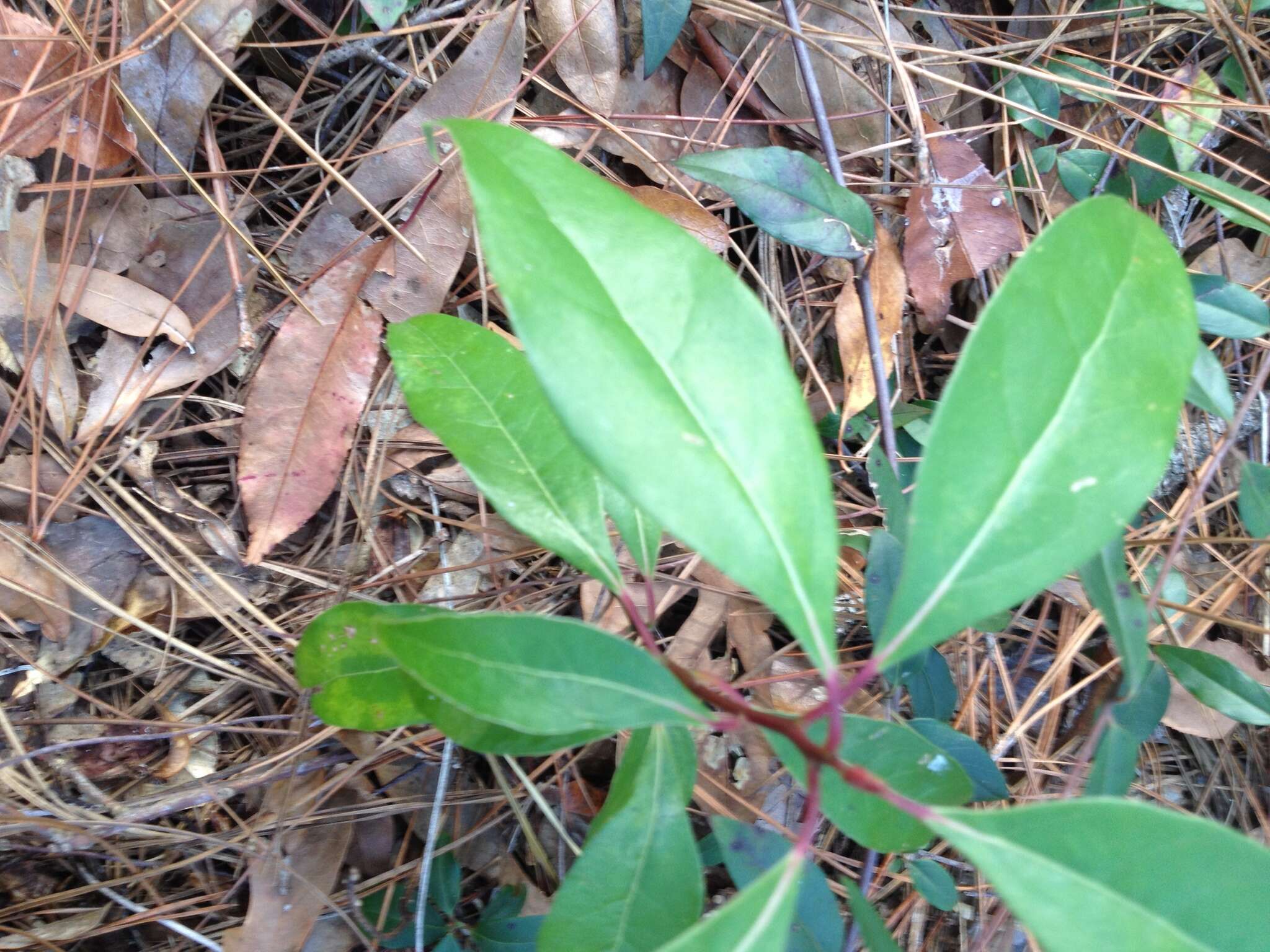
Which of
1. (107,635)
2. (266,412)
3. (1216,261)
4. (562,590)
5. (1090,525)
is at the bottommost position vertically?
(107,635)

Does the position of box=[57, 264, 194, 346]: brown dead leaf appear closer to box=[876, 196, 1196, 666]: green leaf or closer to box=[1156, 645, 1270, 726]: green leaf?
box=[876, 196, 1196, 666]: green leaf

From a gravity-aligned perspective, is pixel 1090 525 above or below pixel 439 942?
above

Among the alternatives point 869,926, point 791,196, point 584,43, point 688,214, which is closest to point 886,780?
point 869,926

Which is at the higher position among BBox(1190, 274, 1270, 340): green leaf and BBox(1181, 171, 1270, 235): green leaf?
BBox(1181, 171, 1270, 235): green leaf

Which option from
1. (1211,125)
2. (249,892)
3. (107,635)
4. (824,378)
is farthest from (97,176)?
(1211,125)

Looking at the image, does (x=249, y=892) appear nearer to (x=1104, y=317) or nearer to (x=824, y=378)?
(x=824, y=378)

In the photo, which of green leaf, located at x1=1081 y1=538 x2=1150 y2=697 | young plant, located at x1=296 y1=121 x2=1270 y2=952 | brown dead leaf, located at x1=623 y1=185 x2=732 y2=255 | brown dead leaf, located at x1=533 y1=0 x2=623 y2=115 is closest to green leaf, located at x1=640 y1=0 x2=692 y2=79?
brown dead leaf, located at x1=533 y1=0 x2=623 y2=115

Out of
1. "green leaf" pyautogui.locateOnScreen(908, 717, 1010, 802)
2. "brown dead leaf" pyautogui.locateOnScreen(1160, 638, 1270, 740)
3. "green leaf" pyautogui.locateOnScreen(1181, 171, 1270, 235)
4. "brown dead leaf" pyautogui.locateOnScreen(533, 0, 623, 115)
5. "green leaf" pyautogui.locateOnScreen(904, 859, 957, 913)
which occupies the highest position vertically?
"brown dead leaf" pyautogui.locateOnScreen(533, 0, 623, 115)
